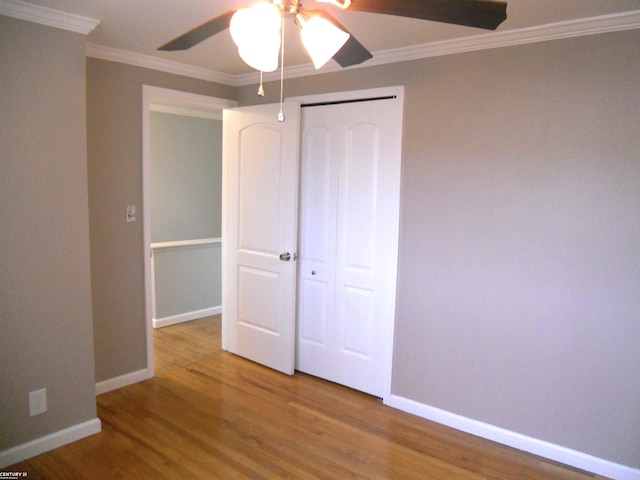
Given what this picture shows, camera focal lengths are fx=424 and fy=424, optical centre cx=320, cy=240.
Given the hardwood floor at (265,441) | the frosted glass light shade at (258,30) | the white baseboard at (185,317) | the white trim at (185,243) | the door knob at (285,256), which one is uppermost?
the frosted glass light shade at (258,30)

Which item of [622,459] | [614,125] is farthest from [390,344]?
[614,125]

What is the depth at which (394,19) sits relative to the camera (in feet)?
7.38

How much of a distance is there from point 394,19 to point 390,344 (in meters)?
2.04

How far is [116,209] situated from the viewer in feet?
9.94

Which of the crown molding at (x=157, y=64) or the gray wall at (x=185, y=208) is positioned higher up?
the crown molding at (x=157, y=64)

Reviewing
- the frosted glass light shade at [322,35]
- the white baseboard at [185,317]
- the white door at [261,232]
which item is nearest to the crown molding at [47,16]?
the white door at [261,232]

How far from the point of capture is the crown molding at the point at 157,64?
9.27ft

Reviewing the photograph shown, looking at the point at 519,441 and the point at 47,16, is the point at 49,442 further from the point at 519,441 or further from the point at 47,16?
the point at 519,441

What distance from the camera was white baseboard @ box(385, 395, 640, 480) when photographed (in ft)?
7.52

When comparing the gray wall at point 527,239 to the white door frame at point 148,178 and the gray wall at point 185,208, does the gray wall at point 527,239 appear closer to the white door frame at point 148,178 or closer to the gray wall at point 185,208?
the white door frame at point 148,178

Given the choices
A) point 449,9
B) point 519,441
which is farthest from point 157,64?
point 519,441

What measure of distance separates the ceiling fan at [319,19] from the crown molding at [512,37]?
4.08ft

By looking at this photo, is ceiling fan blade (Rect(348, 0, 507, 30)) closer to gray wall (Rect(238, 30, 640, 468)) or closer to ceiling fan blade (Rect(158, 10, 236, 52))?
ceiling fan blade (Rect(158, 10, 236, 52))

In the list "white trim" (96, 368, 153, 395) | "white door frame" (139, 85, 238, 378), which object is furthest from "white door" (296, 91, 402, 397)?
"white trim" (96, 368, 153, 395)
